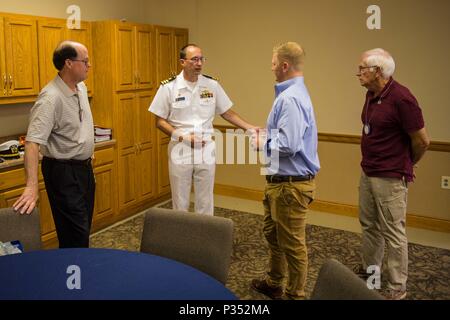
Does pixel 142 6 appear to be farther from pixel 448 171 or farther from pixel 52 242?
pixel 448 171

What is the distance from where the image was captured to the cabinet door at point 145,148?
15.3 feet

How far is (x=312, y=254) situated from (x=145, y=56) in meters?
2.53

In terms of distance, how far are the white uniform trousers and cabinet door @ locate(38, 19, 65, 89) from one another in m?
1.27

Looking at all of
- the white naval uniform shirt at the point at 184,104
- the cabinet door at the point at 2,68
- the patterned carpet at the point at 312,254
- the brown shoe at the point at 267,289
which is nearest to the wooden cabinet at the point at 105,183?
the patterned carpet at the point at 312,254

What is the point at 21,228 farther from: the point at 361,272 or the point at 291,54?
the point at 361,272

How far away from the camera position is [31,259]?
→ 1.78 m

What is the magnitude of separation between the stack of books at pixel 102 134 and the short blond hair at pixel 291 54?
2.22 m

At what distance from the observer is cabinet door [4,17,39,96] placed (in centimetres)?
341

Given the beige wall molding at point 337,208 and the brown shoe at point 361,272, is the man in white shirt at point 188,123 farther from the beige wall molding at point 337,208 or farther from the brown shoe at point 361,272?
the beige wall molding at point 337,208

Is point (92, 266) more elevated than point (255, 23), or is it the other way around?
point (255, 23)

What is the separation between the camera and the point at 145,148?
4762 millimetres

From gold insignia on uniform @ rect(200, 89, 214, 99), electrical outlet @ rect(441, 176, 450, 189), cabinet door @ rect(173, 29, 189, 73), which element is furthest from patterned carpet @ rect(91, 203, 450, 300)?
cabinet door @ rect(173, 29, 189, 73)

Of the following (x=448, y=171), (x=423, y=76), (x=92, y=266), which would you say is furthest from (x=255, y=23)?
(x=92, y=266)
